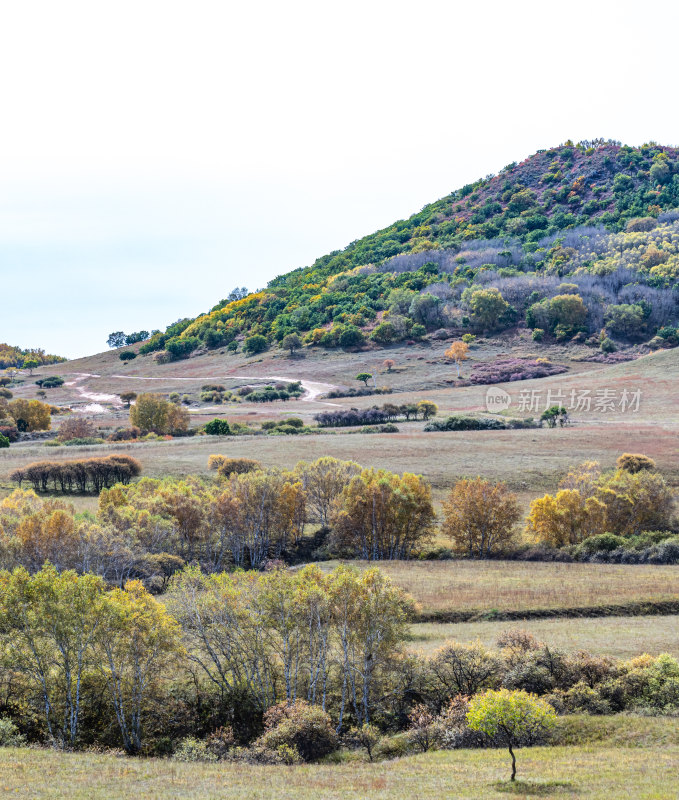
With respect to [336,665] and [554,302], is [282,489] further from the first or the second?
[554,302]

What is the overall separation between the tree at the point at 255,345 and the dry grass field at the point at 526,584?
138 metres

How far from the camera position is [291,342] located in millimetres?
171125

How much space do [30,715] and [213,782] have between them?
37.2 feet

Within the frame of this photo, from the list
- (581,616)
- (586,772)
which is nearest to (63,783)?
(586,772)

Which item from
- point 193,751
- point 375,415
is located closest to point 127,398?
point 375,415

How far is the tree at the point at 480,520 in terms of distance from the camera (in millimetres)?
53938

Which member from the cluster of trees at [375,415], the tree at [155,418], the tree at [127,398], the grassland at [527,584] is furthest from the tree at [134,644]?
the tree at [127,398]

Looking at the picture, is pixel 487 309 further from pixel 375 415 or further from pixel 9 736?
pixel 9 736

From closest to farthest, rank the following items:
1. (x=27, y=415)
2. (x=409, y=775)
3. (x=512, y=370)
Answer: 1. (x=409, y=775)
2. (x=27, y=415)
3. (x=512, y=370)

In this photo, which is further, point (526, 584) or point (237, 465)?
point (237, 465)

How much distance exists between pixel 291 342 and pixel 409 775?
15211 centimetres

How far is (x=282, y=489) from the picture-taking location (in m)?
57.0

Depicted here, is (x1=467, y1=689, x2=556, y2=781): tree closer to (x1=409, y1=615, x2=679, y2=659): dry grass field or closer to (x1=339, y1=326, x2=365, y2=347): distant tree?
(x1=409, y1=615, x2=679, y2=659): dry grass field

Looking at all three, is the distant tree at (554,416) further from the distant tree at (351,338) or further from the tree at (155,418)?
the distant tree at (351,338)
